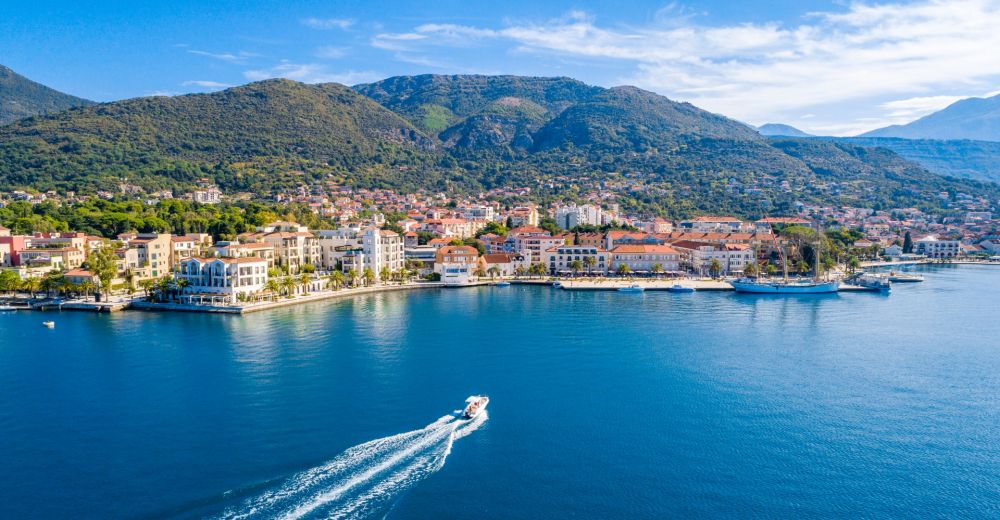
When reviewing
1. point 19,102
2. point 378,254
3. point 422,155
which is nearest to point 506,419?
point 378,254

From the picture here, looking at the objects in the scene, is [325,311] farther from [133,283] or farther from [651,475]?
[651,475]

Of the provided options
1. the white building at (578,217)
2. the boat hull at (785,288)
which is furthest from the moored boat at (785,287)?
the white building at (578,217)

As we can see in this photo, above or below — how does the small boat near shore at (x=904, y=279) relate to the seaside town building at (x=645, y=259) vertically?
below

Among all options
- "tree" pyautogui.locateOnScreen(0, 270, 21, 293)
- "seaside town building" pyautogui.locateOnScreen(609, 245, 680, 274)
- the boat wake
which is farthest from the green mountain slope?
the boat wake

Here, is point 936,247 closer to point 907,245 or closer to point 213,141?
point 907,245

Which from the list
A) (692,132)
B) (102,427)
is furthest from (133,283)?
(692,132)

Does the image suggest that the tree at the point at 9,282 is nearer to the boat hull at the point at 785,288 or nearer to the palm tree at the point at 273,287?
the palm tree at the point at 273,287
